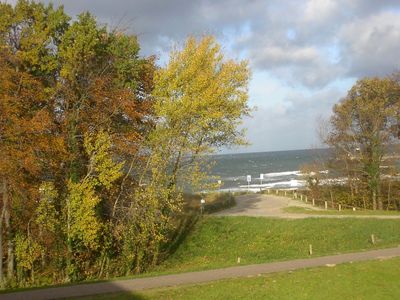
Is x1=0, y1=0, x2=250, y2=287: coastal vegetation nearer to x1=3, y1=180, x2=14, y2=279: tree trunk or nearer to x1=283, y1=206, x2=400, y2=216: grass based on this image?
x1=3, y1=180, x2=14, y2=279: tree trunk

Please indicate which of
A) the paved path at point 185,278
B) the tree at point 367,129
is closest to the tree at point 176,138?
the paved path at point 185,278

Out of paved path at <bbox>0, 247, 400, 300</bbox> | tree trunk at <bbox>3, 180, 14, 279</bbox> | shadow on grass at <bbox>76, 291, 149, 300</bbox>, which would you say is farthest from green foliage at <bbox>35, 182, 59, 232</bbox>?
shadow on grass at <bbox>76, 291, 149, 300</bbox>

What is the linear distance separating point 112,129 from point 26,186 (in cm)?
464

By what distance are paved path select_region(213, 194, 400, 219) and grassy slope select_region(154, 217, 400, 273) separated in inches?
85.7

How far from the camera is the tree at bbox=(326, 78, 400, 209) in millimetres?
41000

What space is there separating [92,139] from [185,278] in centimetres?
855

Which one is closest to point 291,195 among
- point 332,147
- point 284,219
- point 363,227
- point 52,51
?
point 332,147

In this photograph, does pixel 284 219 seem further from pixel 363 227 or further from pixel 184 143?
pixel 184 143

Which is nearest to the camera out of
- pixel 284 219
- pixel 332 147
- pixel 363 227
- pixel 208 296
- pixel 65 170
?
pixel 208 296

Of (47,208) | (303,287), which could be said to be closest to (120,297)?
(303,287)

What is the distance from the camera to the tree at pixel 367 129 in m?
41.0

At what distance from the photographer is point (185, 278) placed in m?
14.1

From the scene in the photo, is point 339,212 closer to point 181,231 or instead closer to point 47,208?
point 181,231

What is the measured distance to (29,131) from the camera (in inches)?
712
